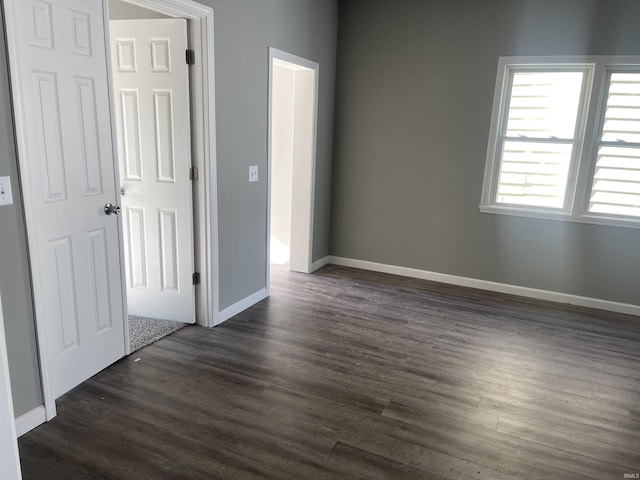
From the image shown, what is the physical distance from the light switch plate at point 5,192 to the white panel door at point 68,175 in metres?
0.07

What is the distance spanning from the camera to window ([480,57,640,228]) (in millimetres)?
3773

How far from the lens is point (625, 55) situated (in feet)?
12.0

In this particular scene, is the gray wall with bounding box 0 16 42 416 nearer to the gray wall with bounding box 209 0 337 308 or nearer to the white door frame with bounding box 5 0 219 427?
the white door frame with bounding box 5 0 219 427

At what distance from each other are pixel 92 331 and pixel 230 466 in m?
1.18

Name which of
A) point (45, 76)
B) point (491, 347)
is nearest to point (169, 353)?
point (45, 76)

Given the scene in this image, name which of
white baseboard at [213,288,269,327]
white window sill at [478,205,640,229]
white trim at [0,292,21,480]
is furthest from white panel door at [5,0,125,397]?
white window sill at [478,205,640,229]

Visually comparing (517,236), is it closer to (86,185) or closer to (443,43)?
(443,43)

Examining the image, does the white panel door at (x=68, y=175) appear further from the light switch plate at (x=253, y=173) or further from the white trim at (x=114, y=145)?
the light switch plate at (x=253, y=173)

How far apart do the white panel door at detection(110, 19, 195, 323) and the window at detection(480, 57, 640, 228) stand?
2763 mm

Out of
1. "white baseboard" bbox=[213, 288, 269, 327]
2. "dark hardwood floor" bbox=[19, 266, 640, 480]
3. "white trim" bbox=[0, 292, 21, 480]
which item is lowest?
"dark hardwood floor" bbox=[19, 266, 640, 480]

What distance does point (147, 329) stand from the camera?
3.30 meters

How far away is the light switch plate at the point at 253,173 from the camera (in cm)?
363

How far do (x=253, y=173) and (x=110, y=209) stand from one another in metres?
1.30

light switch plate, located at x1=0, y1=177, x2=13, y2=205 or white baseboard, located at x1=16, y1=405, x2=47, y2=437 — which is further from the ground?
light switch plate, located at x1=0, y1=177, x2=13, y2=205
